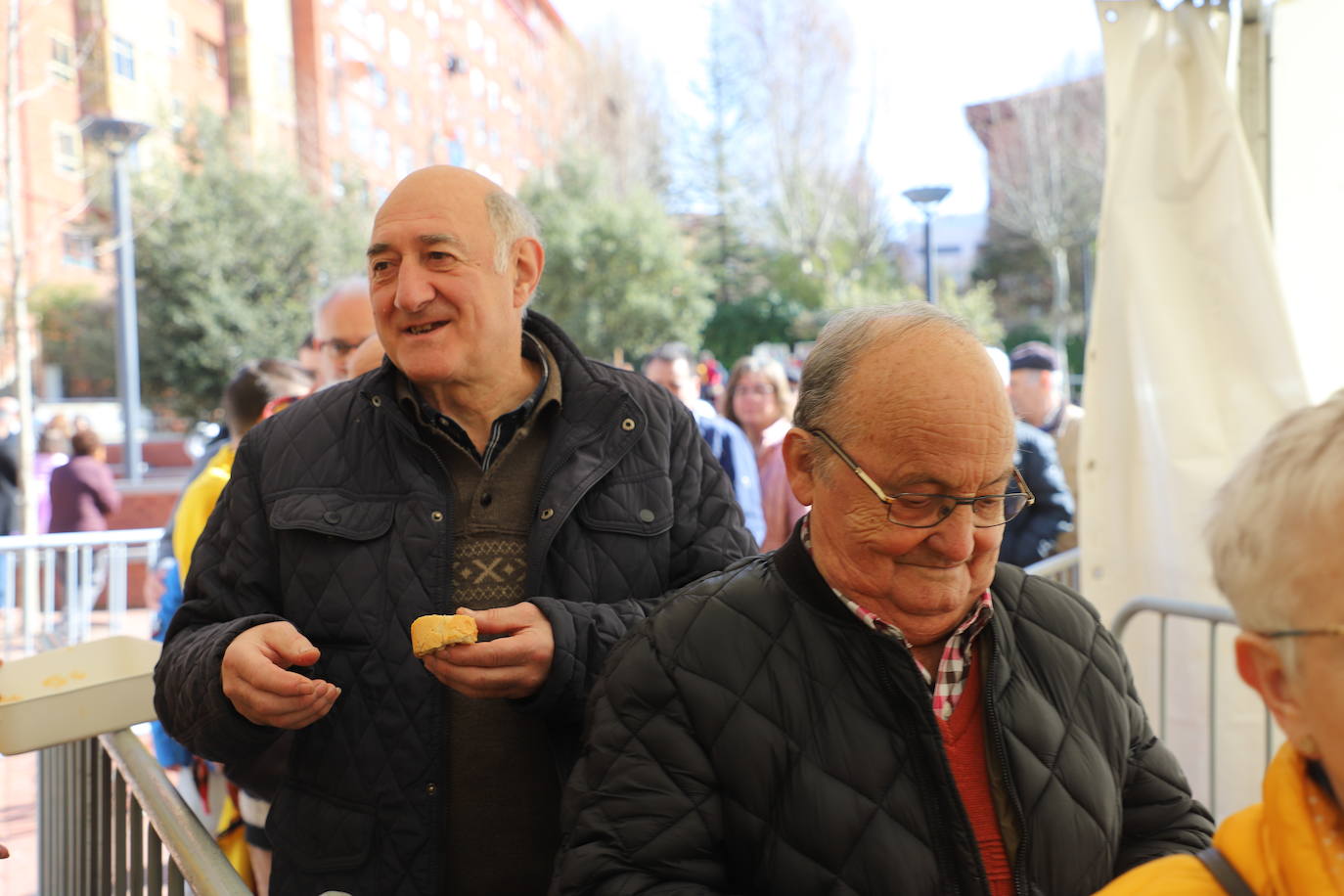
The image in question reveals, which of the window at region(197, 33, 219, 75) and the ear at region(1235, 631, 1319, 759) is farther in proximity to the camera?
the window at region(197, 33, 219, 75)

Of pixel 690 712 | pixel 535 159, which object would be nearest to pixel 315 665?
pixel 690 712

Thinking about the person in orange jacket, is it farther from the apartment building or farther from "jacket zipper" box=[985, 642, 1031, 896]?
the apartment building

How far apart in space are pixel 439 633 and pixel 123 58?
106 feet

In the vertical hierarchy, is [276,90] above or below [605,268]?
above

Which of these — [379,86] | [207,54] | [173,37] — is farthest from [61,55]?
[379,86]

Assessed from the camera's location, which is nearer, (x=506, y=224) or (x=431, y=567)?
(x=431, y=567)

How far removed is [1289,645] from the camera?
0.99 m

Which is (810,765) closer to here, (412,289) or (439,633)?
(439,633)

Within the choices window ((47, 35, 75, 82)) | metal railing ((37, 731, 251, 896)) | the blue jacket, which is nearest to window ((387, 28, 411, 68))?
window ((47, 35, 75, 82))

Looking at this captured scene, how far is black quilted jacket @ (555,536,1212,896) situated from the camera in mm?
1424

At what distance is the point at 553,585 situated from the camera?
78.0 inches

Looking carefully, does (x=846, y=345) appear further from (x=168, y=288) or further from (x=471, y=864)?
(x=168, y=288)

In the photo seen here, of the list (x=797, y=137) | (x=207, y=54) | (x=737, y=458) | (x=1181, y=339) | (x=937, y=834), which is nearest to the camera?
(x=937, y=834)

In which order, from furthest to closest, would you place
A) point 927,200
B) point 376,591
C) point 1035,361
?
1. point 927,200
2. point 1035,361
3. point 376,591
